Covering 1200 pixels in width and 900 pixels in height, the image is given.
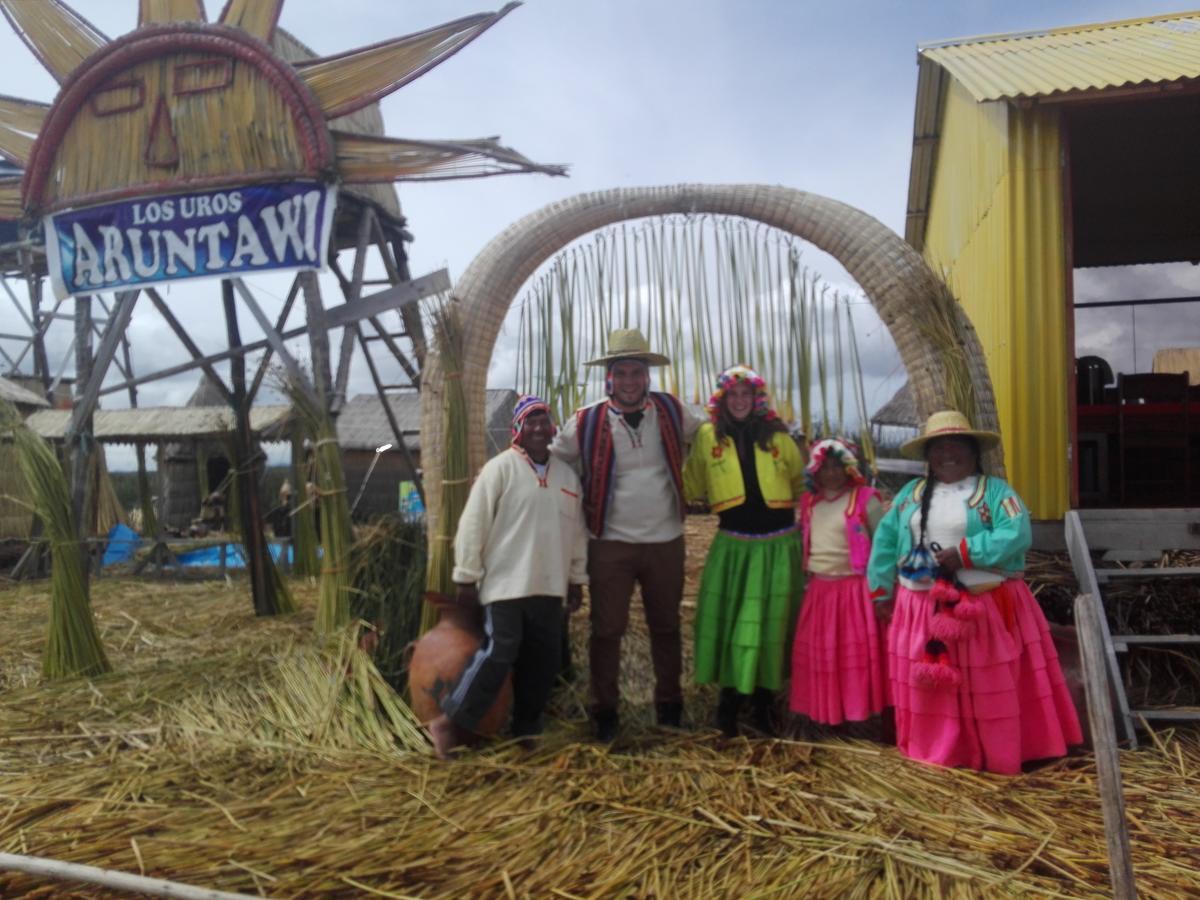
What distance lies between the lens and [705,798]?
3123mm

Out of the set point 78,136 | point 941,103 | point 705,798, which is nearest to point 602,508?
point 705,798

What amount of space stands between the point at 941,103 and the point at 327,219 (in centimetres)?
547

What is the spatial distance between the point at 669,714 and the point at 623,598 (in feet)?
1.95

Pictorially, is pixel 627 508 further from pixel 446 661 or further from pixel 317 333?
pixel 317 333

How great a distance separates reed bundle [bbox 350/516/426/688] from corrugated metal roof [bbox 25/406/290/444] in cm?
784

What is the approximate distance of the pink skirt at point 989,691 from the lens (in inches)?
132

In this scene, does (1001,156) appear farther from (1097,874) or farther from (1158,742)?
(1097,874)

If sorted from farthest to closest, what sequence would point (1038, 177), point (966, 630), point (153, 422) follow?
1. point (153, 422)
2. point (1038, 177)
3. point (966, 630)

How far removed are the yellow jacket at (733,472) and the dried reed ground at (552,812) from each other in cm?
102

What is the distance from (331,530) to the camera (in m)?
4.56

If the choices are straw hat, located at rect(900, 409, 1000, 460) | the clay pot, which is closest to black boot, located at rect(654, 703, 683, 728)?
the clay pot

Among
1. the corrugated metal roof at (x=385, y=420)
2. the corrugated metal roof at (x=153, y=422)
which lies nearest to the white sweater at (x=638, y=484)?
the corrugated metal roof at (x=153, y=422)

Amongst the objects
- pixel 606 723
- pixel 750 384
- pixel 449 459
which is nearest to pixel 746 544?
pixel 750 384

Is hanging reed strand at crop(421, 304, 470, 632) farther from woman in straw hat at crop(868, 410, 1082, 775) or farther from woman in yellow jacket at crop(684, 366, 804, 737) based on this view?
woman in straw hat at crop(868, 410, 1082, 775)
